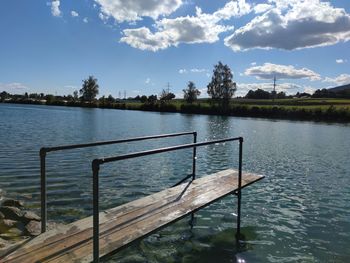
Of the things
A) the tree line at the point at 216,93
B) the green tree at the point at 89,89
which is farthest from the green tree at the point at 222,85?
the green tree at the point at 89,89

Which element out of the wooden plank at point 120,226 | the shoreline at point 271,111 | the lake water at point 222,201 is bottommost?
the lake water at point 222,201

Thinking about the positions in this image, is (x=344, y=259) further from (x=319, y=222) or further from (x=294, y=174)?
(x=294, y=174)

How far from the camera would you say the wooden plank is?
4.64 metres

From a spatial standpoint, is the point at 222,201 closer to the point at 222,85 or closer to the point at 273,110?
the point at 273,110

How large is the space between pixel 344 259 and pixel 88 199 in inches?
274

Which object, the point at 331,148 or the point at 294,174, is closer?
the point at 294,174

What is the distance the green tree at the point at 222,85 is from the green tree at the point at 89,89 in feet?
243

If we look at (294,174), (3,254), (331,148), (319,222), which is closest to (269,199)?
(319,222)

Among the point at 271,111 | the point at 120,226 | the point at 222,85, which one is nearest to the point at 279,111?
the point at 271,111

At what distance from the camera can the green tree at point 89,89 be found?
159500 millimetres

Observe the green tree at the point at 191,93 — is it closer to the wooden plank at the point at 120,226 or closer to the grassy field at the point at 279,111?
the grassy field at the point at 279,111

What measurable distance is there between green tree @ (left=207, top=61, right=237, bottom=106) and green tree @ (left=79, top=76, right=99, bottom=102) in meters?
74.0

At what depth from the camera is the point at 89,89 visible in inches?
6280

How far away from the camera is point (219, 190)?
8078 mm
